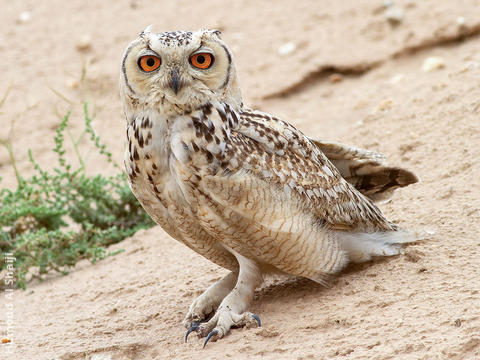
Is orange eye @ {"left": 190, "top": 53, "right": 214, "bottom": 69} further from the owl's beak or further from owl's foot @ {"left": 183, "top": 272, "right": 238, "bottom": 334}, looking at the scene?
owl's foot @ {"left": 183, "top": 272, "right": 238, "bottom": 334}

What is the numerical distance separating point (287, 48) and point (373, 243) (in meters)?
5.18

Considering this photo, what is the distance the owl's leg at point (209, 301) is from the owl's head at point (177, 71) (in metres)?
1.08

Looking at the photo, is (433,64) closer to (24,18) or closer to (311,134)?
(311,134)

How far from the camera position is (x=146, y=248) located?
19.0 ft

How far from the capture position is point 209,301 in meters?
4.19

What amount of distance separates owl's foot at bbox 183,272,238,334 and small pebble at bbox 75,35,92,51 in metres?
6.30

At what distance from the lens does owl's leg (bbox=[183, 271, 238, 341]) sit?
4.14 m

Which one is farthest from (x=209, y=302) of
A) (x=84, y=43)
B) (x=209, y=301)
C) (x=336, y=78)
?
(x=84, y=43)

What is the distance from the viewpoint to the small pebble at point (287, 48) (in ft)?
29.6

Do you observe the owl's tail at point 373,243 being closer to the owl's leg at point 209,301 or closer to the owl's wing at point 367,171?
the owl's wing at point 367,171

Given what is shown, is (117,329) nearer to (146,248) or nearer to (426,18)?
(146,248)

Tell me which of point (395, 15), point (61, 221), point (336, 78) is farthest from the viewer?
point (395, 15)

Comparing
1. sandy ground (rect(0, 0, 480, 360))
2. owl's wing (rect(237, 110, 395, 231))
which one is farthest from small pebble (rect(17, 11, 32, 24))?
owl's wing (rect(237, 110, 395, 231))

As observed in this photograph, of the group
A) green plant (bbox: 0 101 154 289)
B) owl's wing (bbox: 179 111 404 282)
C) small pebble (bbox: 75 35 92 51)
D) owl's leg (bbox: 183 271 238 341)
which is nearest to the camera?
owl's wing (bbox: 179 111 404 282)
